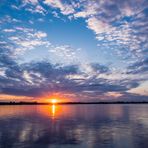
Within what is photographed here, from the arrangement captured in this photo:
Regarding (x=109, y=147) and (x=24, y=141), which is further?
(x=24, y=141)

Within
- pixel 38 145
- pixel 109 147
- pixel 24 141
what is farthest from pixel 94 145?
pixel 24 141

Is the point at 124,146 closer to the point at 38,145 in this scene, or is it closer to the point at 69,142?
the point at 69,142

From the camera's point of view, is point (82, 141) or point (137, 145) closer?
point (137, 145)

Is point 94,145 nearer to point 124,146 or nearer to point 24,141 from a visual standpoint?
point 124,146

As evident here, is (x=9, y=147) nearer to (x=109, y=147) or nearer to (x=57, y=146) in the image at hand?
(x=57, y=146)

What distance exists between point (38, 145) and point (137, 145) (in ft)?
38.6

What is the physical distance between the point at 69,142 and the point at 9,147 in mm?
7552

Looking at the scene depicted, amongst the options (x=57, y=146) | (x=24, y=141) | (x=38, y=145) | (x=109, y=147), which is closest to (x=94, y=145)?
(x=109, y=147)

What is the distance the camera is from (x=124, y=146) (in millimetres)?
28609

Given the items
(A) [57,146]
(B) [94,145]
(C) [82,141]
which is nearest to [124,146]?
(B) [94,145]

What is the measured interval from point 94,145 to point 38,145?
263 inches

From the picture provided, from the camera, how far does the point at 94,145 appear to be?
95.0 feet

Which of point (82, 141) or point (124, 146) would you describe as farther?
point (82, 141)

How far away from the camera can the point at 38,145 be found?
2923 cm
